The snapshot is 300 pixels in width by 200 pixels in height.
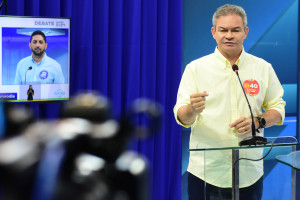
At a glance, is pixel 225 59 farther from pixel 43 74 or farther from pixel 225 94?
pixel 43 74

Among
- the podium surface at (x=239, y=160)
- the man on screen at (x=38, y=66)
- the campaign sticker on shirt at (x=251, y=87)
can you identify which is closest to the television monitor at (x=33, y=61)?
the man on screen at (x=38, y=66)

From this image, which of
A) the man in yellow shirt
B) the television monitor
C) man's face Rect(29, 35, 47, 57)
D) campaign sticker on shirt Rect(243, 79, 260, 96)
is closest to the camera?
the man in yellow shirt

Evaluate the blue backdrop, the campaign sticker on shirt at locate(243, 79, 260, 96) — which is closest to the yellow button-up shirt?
the campaign sticker on shirt at locate(243, 79, 260, 96)

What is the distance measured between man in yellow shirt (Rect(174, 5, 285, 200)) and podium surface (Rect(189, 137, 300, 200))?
513mm

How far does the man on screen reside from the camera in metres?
3.52

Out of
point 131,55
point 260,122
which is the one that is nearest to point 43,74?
point 131,55

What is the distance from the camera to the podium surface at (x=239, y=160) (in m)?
1.65

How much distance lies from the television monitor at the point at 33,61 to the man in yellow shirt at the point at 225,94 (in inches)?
57.9

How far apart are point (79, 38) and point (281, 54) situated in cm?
215

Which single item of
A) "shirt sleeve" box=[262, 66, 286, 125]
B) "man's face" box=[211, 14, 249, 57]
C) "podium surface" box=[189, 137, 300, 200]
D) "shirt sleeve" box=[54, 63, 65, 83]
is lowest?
"podium surface" box=[189, 137, 300, 200]

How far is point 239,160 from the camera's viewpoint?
1671mm

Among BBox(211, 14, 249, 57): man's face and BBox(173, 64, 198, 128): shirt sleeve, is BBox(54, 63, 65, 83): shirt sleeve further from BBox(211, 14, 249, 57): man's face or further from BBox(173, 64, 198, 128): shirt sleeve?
BBox(211, 14, 249, 57): man's face

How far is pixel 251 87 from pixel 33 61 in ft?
6.01

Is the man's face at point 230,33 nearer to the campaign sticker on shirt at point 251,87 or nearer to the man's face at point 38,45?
the campaign sticker on shirt at point 251,87
